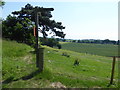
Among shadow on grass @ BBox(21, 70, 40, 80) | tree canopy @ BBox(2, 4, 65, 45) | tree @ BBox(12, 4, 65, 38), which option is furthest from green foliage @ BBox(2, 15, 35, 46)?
shadow on grass @ BBox(21, 70, 40, 80)

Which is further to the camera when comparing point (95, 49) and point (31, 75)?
point (95, 49)

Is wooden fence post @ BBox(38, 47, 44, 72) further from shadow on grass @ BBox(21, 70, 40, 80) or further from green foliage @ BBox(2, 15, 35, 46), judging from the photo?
green foliage @ BBox(2, 15, 35, 46)

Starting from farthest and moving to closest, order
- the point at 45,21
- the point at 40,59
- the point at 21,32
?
the point at 45,21 → the point at 21,32 → the point at 40,59

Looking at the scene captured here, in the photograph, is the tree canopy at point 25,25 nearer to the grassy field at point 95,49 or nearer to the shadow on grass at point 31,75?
the shadow on grass at point 31,75

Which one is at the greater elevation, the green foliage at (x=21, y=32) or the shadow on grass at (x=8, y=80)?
the green foliage at (x=21, y=32)

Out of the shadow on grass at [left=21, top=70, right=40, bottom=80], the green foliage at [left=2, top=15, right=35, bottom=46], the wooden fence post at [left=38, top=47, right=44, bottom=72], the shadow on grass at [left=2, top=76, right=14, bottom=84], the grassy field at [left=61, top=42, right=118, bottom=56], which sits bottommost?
the grassy field at [left=61, top=42, right=118, bottom=56]

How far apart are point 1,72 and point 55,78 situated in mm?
2268

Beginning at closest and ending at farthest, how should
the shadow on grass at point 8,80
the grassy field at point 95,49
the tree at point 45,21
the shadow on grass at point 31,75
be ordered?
the shadow on grass at point 8,80 → the shadow on grass at point 31,75 → the tree at point 45,21 → the grassy field at point 95,49

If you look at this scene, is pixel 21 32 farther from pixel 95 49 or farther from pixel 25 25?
pixel 95 49

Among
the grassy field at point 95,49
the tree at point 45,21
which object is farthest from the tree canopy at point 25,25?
the grassy field at point 95,49

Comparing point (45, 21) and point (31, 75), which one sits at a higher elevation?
point (45, 21)

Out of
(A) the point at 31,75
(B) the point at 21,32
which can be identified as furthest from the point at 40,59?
(B) the point at 21,32

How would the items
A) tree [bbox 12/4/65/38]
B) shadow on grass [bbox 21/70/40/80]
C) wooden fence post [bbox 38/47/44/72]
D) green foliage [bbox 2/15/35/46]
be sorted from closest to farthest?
Answer: 1. shadow on grass [bbox 21/70/40/80]
2. wooden fence post [bbox 38/47/44/72]
3. green foliage [bbox 2/15/35/46]
4. tree [bbox 12/4/65/38]

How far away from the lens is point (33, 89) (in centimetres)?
487
